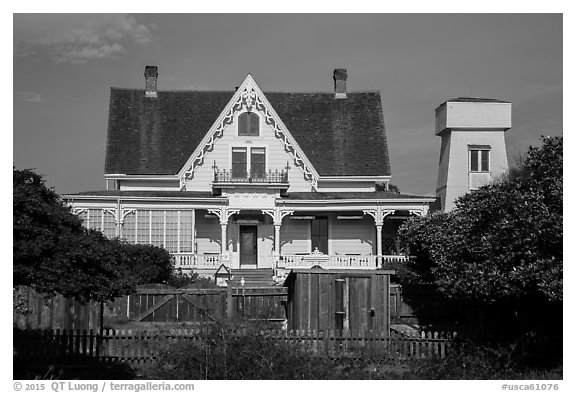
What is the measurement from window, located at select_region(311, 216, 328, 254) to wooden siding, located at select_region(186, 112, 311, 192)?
2106 mm

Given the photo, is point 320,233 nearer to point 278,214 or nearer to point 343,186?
point 343,186

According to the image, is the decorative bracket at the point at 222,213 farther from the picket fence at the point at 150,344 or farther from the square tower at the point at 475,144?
the picket fence at the point at 150,344

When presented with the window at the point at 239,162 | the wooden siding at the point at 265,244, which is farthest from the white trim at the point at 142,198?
the wooden siding at the point at 265,244

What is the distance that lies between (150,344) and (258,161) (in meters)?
20.5

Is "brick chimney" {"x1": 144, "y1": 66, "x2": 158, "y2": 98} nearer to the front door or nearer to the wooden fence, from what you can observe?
the front door

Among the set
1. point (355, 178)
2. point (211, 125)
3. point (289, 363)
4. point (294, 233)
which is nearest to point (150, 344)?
point (289, 363)

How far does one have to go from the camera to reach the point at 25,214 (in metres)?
11.1

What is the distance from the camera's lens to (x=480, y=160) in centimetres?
3903

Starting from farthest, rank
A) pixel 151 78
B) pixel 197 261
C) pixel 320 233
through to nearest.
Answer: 1. pixel 151 78
2. pixel 320 233
3. pixel 197 261

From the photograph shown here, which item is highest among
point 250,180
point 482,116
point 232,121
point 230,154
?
point 482,116

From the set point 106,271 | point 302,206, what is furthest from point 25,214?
point 302,206

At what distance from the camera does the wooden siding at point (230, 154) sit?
36.2m

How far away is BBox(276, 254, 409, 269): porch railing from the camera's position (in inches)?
1307

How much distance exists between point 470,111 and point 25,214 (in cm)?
3161
